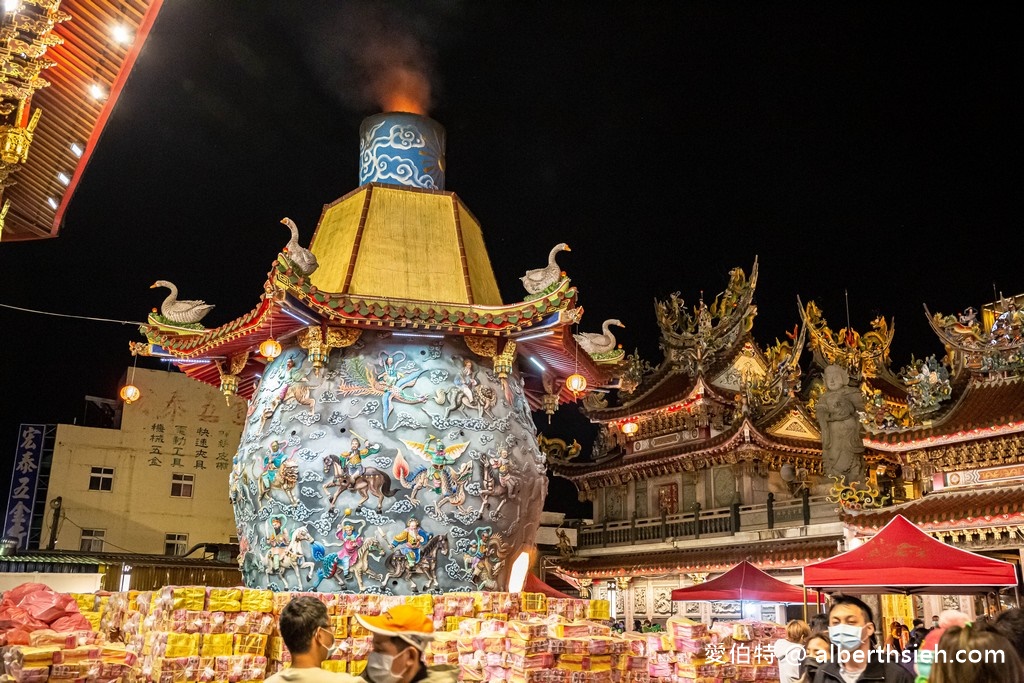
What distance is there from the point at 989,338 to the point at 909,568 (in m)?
11.3

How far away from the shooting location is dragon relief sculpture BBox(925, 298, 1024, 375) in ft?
60.2

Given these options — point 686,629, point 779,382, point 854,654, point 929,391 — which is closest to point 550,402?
point 686,629

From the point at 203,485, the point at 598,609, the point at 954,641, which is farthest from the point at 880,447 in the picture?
the point at 203,485

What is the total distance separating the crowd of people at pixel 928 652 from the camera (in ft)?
9.66

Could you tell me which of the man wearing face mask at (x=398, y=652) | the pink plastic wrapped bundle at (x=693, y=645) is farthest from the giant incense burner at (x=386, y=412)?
the man wearing face mask at (x=398, y=652)

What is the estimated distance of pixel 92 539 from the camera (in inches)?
1096

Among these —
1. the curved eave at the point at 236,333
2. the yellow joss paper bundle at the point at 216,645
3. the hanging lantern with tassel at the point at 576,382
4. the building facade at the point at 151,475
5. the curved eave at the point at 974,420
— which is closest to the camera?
the yellow joss paper bundle at the point at 216,645

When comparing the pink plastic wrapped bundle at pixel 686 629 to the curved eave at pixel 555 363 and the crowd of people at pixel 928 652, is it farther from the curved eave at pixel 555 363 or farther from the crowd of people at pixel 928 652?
the crowd of people at pixel 928 652

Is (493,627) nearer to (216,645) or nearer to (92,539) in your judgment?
(216,645)

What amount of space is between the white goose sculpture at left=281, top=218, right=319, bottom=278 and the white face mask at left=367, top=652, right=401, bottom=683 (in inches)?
317

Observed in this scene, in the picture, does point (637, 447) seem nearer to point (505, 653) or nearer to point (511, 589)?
point (511, 589)

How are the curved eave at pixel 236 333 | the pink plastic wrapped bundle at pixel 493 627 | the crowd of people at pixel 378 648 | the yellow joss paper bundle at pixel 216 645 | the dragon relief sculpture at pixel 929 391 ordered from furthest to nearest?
the dragon relief sculpture at pixel 929 391, the curved eave at pixel 236 333, the pink plastic wrapped bundle at pixel 493 627, the yellow joss paper bundle at pixel 216 645, the crowd of people at pixel 378 648

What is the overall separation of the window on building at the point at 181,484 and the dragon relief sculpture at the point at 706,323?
695 inches

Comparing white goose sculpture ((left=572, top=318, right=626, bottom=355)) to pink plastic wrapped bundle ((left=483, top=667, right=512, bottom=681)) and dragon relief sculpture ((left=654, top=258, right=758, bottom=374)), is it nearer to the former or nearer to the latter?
pink plastic wrapped bundle ((left=483, top=667, right=512, bottom=681))
